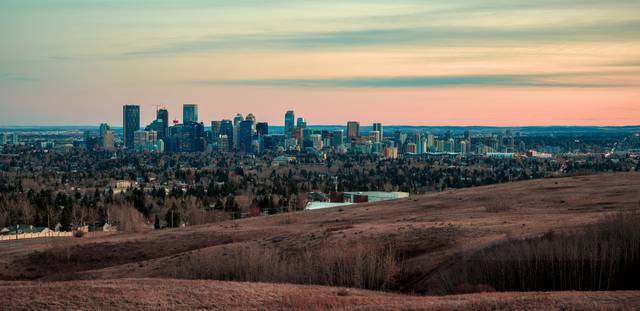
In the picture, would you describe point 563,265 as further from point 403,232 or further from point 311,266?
point 403,232

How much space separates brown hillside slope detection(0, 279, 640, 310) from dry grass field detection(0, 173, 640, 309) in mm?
48

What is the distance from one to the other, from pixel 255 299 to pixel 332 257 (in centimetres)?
1233

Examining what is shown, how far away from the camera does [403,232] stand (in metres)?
52.0

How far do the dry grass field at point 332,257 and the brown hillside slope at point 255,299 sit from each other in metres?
0.05

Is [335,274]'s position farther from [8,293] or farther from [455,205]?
[455,205]

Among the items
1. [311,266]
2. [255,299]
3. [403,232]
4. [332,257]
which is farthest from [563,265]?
[403,232]

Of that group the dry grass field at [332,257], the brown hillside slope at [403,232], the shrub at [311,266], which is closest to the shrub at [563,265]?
the dry grass field at [332,257]

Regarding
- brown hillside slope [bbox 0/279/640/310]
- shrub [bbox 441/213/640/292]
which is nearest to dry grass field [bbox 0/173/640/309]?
brown hillside slope [bbox 0/279/640/310]

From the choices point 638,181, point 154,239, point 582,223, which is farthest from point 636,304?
point 638,181

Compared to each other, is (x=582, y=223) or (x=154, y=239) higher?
(x=582, y=223)

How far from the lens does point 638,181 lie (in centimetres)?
8219

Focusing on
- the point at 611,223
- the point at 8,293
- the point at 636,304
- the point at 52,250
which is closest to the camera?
the point at 636,304

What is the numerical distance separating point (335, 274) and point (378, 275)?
2.57 metres

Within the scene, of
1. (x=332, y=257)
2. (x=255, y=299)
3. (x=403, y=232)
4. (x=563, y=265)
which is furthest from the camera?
(x=403, y=232)
